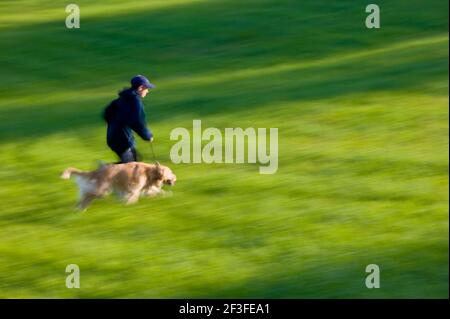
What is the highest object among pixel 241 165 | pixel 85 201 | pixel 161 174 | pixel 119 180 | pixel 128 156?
pixel 241 165

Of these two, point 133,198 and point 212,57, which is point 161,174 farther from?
point 212,57

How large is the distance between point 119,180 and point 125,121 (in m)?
0.93

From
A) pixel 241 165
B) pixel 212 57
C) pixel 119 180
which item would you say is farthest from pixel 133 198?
pixel 212 57

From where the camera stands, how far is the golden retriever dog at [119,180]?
1534cm

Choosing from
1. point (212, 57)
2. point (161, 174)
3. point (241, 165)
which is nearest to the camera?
point (161, 174)

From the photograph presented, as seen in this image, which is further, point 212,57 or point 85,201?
point 212,57

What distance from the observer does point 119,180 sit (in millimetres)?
15406

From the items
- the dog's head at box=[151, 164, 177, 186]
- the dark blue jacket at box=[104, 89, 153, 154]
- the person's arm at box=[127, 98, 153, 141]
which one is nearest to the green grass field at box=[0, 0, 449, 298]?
the dog's head at box=[151, 164, 177, 186]

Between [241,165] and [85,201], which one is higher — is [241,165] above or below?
above

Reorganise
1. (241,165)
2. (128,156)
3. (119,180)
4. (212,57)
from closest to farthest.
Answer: (119,180), (128,156), (241,165), (212,57)

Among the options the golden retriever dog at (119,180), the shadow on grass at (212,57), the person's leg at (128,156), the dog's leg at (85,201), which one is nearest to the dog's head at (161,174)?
the golden retriever dog at (119,180)

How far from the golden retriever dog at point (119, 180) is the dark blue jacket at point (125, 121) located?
50cm

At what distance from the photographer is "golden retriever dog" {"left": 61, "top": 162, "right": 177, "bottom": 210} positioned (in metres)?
15.3
